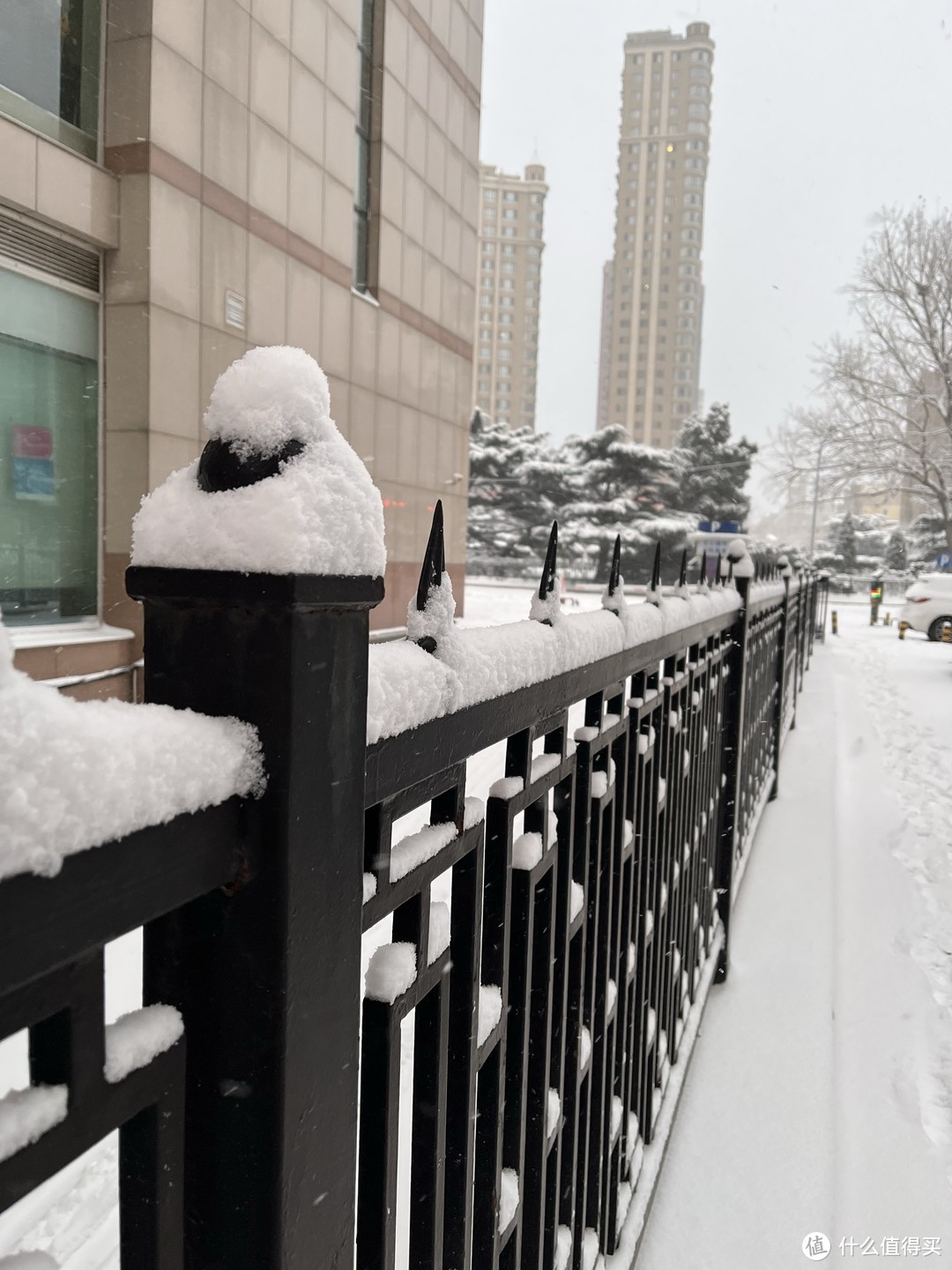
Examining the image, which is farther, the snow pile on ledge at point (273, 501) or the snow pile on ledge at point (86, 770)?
the snow pile on ledge at point (273, 501)

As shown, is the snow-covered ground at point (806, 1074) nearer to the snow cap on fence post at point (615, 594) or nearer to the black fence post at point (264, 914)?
the snow cap on fence post at point (615, 594)

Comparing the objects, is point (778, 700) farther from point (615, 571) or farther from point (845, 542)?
point (845, 542)

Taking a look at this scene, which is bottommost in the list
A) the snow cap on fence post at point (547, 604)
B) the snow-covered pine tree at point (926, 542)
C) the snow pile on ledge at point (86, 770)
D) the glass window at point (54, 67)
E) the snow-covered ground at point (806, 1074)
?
the snow-covered ground at point (806, 1074)

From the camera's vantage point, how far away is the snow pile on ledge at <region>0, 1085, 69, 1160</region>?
0.42 meters

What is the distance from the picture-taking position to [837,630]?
68.1ft

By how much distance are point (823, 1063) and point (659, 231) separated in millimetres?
111803

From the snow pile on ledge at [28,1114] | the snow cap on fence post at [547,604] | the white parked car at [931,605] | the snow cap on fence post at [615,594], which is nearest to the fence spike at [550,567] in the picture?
the snow cap on fence post at [547,604]

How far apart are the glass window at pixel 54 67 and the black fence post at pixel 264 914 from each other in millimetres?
7418

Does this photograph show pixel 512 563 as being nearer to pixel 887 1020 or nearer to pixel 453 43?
pixel 453 43

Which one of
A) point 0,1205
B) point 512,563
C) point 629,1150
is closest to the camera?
point 0,1205

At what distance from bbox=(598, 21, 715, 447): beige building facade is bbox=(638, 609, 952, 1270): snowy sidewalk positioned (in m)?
99.3

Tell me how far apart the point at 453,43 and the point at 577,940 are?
1528cm

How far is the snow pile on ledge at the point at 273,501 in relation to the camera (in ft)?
1.74

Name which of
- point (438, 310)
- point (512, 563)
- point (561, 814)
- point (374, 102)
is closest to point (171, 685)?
point (561, 814)
